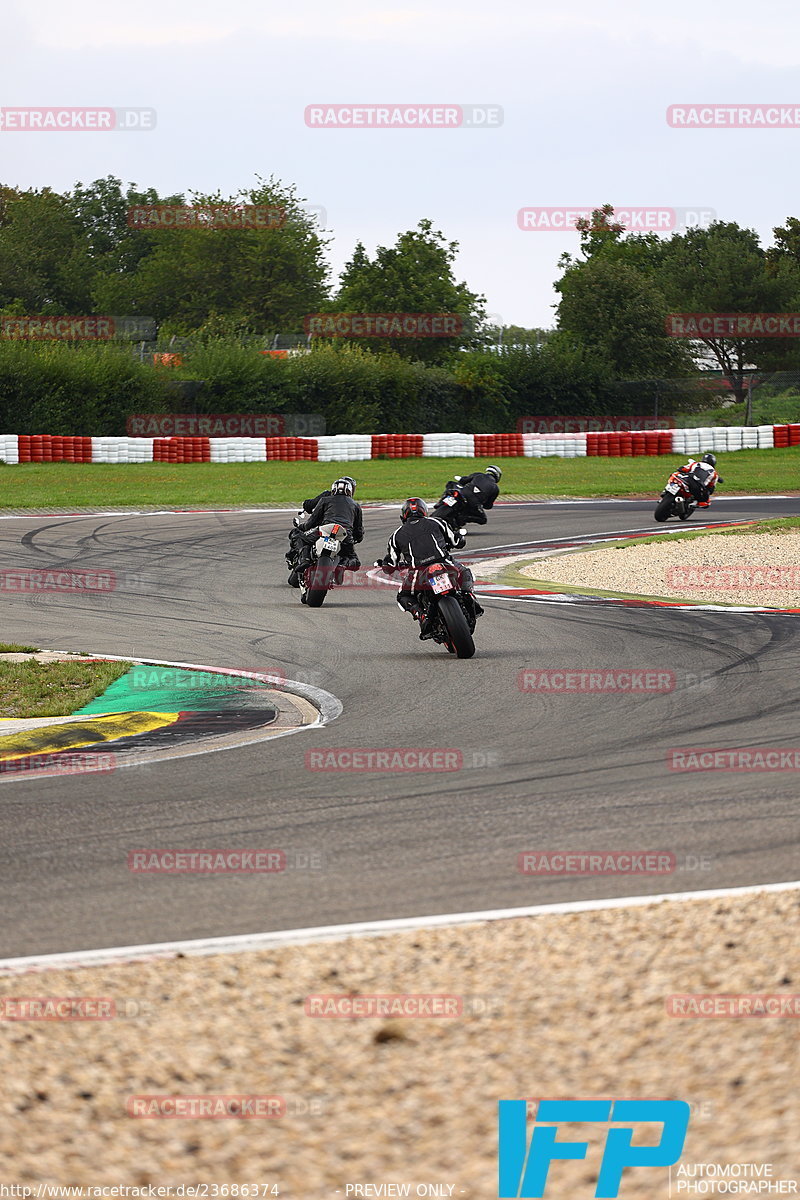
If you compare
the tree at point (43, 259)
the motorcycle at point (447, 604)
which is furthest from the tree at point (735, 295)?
the motorcycle at point (447, 604)

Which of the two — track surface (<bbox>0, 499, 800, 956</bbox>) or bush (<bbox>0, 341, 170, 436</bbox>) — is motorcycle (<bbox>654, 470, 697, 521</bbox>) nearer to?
track surface (<bbox>0, 499, 800, 956</bbox>)

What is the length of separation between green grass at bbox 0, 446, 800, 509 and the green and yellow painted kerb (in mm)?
17449

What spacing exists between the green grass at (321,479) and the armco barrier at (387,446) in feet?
1.44

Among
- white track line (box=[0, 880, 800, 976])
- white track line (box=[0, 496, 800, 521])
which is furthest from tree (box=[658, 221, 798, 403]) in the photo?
white track line (box=[0, 880, 800, 976])

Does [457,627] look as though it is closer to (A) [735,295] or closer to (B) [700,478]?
(B) [700,478]

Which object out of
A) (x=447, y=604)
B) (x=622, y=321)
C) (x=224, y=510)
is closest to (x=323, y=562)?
(x=447, y=604)

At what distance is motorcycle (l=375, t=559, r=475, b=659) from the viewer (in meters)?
11.5

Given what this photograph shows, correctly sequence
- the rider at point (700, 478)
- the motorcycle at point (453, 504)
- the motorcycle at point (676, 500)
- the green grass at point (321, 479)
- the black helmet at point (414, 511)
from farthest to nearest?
the green grass at point (321, 479), the rider at point (700, 478), the motorcycle at point (676, 500), the motorcycle at point (453, 504), the black helmet at point (414, 511)

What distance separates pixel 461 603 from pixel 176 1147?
863 cm

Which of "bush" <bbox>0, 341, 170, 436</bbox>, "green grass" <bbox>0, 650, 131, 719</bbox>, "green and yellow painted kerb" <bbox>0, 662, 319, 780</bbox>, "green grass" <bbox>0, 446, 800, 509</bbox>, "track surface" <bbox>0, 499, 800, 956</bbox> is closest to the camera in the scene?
"track surface" <bbox>0, 499, 800, 956</bbox>

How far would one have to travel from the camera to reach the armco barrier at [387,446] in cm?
3522

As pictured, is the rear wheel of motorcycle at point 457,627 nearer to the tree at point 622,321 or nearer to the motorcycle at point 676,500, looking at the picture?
the motorcycle at point 676,500

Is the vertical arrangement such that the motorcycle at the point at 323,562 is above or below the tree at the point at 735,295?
below

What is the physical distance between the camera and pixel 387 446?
124ft
